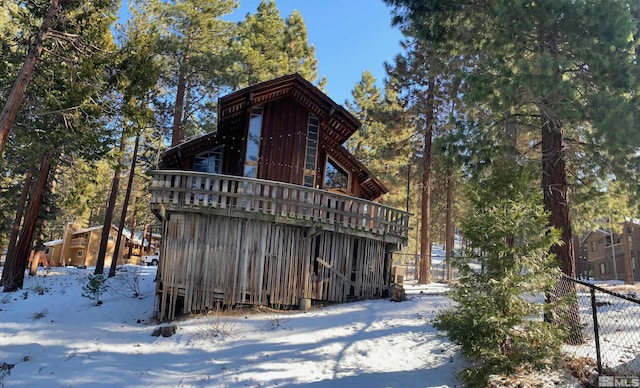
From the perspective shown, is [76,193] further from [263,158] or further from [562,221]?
[562,221]

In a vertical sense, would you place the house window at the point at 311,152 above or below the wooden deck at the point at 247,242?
above

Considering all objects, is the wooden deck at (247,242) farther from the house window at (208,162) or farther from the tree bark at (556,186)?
the tree bark at (556,186)

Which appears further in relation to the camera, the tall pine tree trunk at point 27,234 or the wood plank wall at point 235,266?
the tall pine tree trunk at point 27,234

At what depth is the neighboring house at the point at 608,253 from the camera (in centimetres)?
4066

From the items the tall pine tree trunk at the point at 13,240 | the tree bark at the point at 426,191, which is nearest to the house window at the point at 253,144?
the tree bark at the point at 426,191

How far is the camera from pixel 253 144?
15.4 meters

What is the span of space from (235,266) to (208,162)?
5866 millimetres

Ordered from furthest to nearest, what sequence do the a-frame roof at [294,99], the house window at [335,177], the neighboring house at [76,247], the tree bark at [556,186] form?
the neighboring house at [76,247], the house window at [335,177], the a-frame roof at [294,99], the tree bark at [556,186]

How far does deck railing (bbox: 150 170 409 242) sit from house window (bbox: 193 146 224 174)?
3.49 metres

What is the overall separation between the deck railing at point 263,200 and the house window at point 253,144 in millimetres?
1988

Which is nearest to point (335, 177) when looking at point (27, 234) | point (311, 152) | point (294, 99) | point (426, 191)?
point (311, 152)

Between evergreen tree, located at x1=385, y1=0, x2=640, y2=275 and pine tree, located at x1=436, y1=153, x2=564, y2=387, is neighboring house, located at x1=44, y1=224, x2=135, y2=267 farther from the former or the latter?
pine tree, located at x1=436, y1=153, x2=564, y2=387

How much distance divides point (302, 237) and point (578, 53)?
345 inches

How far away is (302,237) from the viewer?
13281 millimetres
